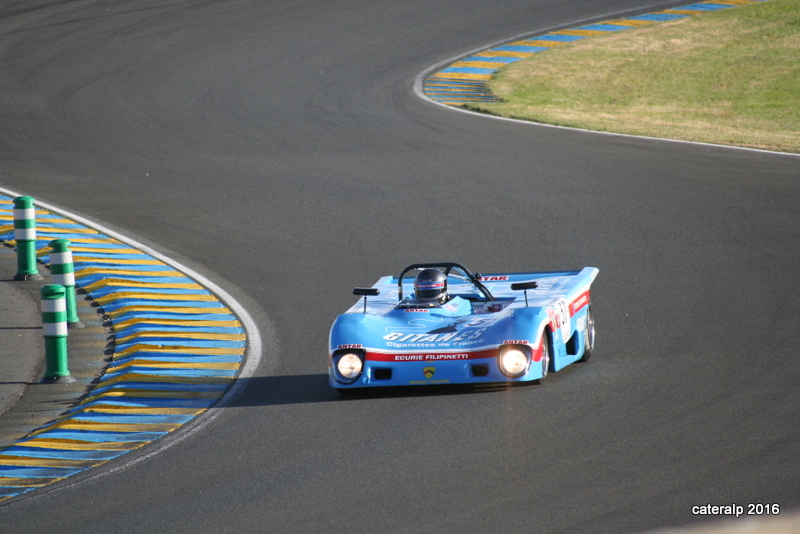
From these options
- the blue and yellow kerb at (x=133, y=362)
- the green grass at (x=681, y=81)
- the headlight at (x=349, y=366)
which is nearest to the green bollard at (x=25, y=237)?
the blue and yellow kerb at (x=133, y=362)

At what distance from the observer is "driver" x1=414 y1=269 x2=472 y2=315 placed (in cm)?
1021

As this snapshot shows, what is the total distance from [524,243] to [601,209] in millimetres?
2070

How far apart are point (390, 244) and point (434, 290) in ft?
16.0

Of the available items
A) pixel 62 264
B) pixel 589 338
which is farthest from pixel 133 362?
pixel 589 338

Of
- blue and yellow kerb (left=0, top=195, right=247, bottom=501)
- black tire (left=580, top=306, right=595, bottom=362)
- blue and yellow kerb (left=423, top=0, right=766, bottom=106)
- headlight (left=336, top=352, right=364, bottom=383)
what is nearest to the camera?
blue and yellow kerb (left=0, top=195, right=247, bottom=501)

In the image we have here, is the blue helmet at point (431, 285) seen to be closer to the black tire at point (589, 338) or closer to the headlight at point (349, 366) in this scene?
the headlight at point (349, 366)

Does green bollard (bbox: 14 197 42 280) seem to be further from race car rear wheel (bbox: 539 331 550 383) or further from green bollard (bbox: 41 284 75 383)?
race car rear wheel (bbox: 539 331 550 383)

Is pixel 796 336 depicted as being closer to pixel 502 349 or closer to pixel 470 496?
pixel 502 349

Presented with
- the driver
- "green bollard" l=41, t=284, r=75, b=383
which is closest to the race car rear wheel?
the driver

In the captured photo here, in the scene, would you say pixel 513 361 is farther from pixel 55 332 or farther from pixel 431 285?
pixel 55 332

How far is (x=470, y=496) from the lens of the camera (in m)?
6.82

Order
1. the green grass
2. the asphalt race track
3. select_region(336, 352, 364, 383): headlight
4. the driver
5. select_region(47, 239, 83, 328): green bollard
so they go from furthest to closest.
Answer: the green grass, select_region(47, 239, 83, 328): green bollard, the driver, select_region(336, 352, 364, 383): headlight, the asphalt race track

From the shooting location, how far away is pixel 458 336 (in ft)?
31.1

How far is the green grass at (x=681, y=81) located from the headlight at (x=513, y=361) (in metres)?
13.0
